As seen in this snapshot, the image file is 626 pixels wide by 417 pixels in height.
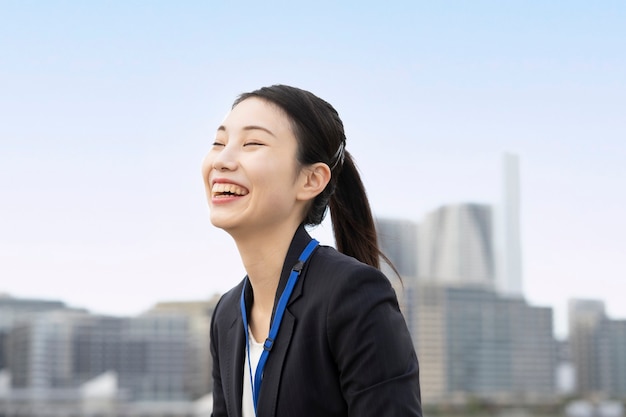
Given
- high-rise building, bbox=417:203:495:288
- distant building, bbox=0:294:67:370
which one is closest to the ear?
distant building, bbox=0:294:67:370

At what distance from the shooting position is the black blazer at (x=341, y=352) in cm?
125

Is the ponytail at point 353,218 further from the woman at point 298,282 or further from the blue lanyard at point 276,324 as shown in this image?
the blue lanyard at point 276,324

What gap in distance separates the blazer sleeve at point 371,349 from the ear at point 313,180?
0.59 feet

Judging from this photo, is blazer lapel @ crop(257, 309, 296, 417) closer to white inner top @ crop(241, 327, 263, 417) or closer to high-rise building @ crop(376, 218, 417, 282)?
white inner top @ crop(241, 327, 263, 417)

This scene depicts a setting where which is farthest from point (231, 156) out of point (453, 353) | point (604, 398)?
point (604, 398)

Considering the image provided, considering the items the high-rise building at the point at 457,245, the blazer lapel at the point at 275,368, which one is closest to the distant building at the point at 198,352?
the high-rise building at the point at 457,245

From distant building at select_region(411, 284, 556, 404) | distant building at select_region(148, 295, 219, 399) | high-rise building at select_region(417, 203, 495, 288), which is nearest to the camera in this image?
distant building at select_region(148, 295, 219, 399)

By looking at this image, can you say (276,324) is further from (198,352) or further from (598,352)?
(598,352)

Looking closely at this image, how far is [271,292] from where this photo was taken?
1446 mm

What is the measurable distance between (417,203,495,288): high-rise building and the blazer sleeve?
2852 inches

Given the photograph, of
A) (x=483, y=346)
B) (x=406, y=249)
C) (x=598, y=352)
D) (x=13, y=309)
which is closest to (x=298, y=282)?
(x=13, y=309)

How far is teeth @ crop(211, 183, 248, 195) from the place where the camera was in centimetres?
138

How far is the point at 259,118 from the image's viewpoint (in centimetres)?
141

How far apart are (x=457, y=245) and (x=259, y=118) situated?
74524 millimetres
